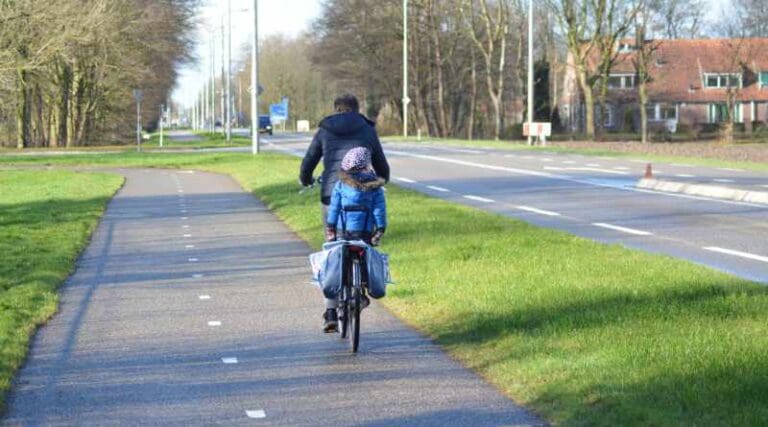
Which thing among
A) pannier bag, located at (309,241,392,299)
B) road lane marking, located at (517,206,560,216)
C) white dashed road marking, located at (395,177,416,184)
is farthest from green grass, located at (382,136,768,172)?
pannier bag, located at (309,241,392,299)

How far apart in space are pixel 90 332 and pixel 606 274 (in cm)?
470

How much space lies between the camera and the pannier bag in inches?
376

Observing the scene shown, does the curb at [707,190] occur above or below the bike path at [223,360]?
above

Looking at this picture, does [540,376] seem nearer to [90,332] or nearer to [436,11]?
[90,332]

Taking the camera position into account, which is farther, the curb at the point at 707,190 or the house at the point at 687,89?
the house at the point at 687,89

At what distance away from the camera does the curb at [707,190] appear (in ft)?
79.3

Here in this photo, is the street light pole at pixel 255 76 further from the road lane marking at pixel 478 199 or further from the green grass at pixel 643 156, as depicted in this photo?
the road lane marking at pixel 478 199

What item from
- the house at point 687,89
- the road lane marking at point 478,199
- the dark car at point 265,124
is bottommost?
the road lane marking at point 478,199

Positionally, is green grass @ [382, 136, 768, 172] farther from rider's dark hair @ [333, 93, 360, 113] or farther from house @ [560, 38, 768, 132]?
house @ [560, 38, 768, 132]

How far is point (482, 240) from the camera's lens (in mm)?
16094

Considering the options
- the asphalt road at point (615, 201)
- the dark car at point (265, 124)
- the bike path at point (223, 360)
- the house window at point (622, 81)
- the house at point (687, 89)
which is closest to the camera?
the bike path at point (223, 360)

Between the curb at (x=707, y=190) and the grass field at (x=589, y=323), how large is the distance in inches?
326

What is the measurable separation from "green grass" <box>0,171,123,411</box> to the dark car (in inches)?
2949

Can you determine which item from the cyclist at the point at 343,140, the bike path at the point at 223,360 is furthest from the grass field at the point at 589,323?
the cyclist at the point at 343,140
